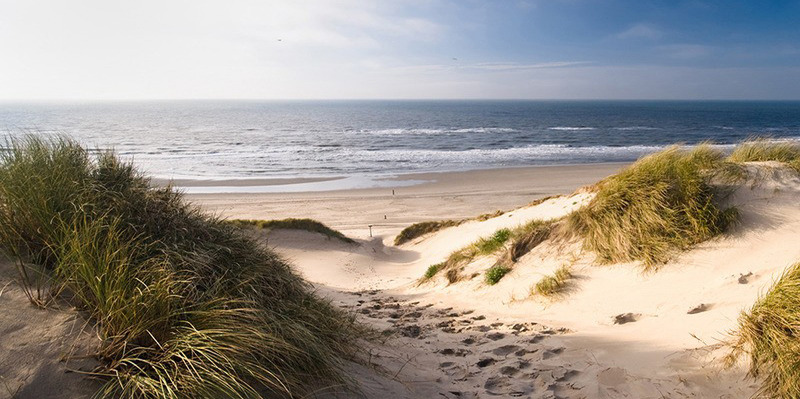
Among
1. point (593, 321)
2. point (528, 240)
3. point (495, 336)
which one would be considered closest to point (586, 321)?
point (593, 321)

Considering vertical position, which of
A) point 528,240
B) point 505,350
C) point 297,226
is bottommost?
point 297,226

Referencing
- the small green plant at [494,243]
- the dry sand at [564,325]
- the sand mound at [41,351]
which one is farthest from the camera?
the small green plant at [494,243]

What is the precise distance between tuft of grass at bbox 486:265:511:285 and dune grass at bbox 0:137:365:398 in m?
3.70

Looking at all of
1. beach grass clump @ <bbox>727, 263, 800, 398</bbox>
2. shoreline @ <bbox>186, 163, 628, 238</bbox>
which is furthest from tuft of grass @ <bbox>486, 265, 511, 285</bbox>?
Answer: shoreline @ <bbox>186, 163, 628, 238</bbox>

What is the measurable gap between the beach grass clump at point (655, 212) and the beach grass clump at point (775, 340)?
255cm

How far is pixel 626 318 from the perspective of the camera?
5934 mm

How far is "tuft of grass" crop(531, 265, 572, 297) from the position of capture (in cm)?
712

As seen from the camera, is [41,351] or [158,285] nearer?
[41,351]

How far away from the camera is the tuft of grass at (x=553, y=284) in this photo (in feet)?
23.4

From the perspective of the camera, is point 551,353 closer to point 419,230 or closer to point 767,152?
point 767,152

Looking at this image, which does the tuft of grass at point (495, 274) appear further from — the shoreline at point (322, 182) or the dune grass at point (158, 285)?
the shoreline at point (322, 182)

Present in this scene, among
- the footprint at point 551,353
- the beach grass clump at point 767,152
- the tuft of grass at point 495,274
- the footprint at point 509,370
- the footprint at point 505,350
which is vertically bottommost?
the tuft of grass at point 495,274

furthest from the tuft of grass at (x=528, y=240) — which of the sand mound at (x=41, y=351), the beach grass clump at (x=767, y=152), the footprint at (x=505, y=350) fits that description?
the sand mound at (x=41, y=351)

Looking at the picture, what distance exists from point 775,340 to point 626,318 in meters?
2.12
